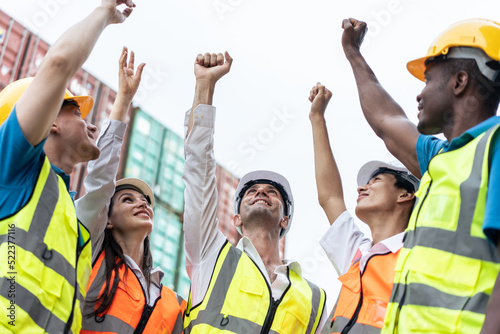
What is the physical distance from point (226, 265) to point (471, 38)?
6.87 feet

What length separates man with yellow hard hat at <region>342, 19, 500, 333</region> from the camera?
2.24 m

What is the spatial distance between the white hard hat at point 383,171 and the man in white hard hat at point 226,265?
0.77m

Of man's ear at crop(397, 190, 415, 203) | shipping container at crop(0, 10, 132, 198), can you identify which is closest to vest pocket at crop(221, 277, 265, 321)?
man's ear at crop(397, 190, 415, 203)

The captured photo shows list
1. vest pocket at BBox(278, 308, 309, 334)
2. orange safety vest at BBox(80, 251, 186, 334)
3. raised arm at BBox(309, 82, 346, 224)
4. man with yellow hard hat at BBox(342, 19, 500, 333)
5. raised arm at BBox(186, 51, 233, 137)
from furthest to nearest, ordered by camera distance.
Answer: raised arm at BBox(309, 82, 346, 224) → raised arm at BBox(186, 51, 233, 137) → vest pocket at BBox(278, 308, 309, 334) → orange safety vest at BBox(80, 251, 186, 334) → man with yellow hard hat at BBox(342, 19, 500, 333)

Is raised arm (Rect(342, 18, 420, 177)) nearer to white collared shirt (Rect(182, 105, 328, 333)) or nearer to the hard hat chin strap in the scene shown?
the hard hat chin strap

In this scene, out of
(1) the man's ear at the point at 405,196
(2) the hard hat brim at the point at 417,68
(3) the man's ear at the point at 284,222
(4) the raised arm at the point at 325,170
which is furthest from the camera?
(3) the man's ear at the point at 284,222

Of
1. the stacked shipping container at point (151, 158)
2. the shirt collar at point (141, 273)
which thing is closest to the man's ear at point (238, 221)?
the shirt collar at point (141, 273)

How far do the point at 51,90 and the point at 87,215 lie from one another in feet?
4.08

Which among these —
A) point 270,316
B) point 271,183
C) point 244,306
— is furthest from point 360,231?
point 244,306

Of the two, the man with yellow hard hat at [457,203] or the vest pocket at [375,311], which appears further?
the vest pocket at [375,311]

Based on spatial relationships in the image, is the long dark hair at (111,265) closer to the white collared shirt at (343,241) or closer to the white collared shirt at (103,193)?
the white collared shirt at (103,193)

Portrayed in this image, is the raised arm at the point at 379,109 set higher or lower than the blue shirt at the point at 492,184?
higher

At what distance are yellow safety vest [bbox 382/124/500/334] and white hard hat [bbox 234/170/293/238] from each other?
→ 2.83 metres

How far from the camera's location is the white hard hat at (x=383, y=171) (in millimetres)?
4785
